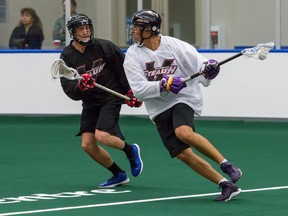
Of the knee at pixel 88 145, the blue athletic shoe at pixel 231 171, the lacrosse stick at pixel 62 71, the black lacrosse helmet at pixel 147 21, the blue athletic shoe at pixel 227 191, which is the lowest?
the blue athletic shoe at pixel 227 191

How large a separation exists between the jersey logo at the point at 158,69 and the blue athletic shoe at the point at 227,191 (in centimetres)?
97

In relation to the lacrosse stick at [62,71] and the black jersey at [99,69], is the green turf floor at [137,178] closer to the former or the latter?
the black jersey at [99,69]

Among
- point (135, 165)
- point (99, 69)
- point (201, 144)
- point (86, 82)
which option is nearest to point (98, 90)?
point (99, 69)

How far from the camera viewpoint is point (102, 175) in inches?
404

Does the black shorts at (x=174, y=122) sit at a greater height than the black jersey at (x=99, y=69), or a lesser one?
lesser

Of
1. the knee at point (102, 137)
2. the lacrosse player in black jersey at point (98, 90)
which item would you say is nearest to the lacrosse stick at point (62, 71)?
the lacrosse player in black jersey at point (98, 90)

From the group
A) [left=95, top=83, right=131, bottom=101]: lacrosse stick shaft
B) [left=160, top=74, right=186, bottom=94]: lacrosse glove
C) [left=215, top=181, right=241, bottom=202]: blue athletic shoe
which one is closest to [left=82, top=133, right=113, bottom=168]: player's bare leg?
[left=95, top=83, right=131, bottom=101]: lacrosse stick shaft

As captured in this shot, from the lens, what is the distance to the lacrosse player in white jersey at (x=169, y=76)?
847 centimetres

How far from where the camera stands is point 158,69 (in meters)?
8.68

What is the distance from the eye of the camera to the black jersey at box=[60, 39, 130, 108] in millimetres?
9508

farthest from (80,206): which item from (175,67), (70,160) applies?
(70,160)

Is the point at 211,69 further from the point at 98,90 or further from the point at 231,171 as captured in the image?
the point at 98,90

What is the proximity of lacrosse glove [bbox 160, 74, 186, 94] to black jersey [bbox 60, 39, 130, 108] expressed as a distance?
1236 mm

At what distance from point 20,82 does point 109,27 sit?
1.70m
